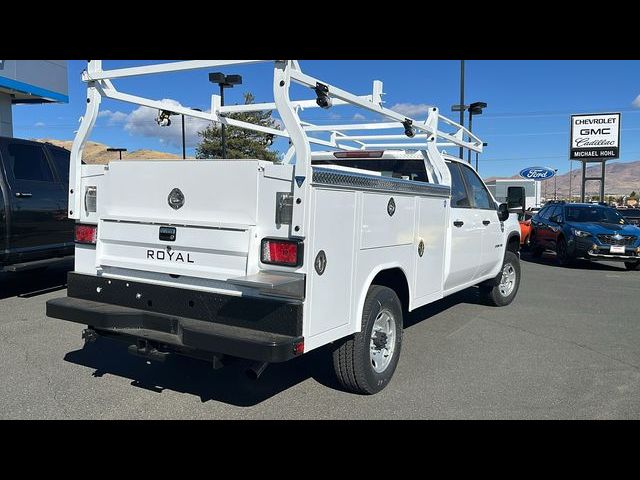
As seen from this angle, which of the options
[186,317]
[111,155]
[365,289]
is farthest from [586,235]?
[111,155]

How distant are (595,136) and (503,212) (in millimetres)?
21436

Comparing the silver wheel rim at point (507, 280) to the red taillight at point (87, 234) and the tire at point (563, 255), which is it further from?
the tire at point (563, 255)

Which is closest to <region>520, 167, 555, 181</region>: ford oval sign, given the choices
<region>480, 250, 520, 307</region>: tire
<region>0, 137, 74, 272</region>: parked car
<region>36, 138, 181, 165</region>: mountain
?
<region>36, 138, 181, 165</region>: mountain

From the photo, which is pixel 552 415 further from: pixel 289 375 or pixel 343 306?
pixel 289 375

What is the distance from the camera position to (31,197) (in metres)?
7.55

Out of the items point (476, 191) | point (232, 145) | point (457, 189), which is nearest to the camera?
point (457, 189)

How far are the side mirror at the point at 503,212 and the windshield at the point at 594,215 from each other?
25.2ft

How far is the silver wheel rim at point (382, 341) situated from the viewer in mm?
4488

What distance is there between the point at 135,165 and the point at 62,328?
2950 millimetres

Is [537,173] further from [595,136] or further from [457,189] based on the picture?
[457,189]

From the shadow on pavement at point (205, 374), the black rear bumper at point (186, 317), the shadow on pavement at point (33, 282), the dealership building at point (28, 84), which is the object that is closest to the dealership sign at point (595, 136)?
the dealership building at point (28, 84)

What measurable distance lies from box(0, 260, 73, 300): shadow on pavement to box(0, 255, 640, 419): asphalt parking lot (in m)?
0.84
